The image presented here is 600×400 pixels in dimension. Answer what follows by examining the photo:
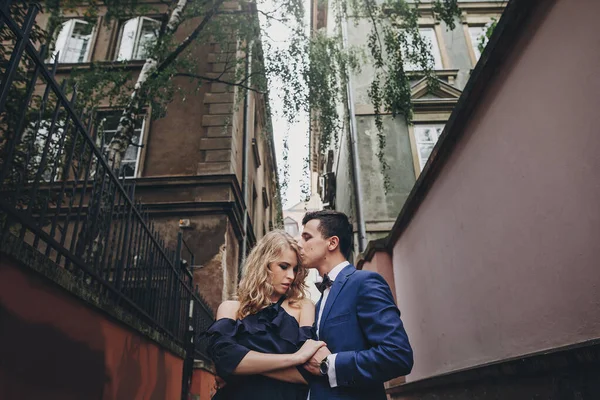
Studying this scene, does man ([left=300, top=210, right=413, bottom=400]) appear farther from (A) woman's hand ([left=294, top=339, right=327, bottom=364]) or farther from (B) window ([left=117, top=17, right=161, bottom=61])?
(B) window ([left=117, top=17, right=161, bottom=61])

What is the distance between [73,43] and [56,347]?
13216 mm

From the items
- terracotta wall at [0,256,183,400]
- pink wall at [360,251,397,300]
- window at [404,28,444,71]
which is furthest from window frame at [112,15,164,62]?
terracotta wall at [0,256,183,400]

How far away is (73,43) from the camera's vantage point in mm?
12703

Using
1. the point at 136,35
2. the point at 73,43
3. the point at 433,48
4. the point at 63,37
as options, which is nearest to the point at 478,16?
the point at 433,48

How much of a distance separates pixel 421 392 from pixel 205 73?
10.3 m

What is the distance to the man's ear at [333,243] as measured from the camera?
2.56 metres

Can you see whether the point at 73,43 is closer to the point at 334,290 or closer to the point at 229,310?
the point at 229,310

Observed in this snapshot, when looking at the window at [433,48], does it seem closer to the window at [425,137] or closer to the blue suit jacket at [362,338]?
the window at [425,137]

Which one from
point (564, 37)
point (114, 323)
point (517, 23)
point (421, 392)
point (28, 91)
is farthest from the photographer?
point (421, 392)

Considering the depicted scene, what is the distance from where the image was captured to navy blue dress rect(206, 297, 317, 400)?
203 cm

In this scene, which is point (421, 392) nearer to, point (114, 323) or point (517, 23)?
point (114, 323)

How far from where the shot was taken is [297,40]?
361 inches

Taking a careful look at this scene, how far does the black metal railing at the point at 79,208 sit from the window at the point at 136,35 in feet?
27.5

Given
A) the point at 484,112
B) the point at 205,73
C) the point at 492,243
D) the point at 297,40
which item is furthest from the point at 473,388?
the point at 205,73
